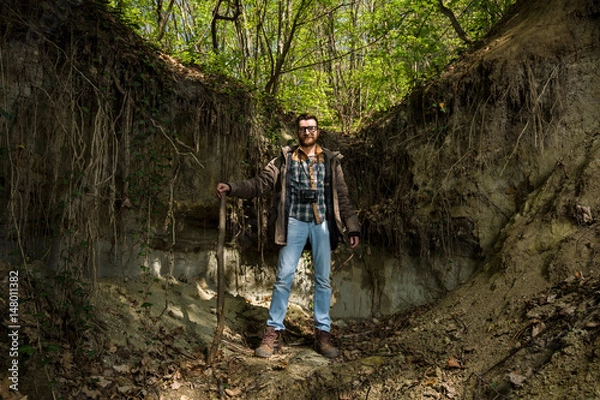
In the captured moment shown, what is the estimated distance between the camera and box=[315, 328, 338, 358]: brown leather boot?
14.5 ft

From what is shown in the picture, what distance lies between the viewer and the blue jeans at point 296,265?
4.36 m

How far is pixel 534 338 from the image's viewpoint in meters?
3.46

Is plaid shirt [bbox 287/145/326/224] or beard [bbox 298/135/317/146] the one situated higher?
beard [bbox 298/135/317/146]

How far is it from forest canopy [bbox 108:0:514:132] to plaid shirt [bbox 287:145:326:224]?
2.08m

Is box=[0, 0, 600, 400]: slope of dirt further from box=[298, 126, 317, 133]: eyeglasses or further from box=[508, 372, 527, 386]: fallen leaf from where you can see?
box=[298, 126, 317, 133]: eyeglasses

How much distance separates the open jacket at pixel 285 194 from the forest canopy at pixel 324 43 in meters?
2.09

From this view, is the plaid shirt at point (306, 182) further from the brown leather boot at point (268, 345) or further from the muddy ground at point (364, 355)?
the muddy ground at point (364, 355)

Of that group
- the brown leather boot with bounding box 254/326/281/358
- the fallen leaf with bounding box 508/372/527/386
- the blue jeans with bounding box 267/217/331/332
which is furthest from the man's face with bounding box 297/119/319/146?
the fallen leaf with bounding box 508/372/527/386

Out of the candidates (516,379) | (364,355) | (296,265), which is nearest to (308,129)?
(296,265)

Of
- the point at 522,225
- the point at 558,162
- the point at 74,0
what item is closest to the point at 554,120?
the point at 558,162

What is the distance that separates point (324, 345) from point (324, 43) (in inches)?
269

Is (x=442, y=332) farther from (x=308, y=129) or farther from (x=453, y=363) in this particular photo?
(x=308, y=129)

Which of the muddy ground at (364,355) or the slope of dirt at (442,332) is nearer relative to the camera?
the muddy ground at (364,355)

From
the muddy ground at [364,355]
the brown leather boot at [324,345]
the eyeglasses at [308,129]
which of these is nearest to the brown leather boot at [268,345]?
the muddy ground at [364,355]
